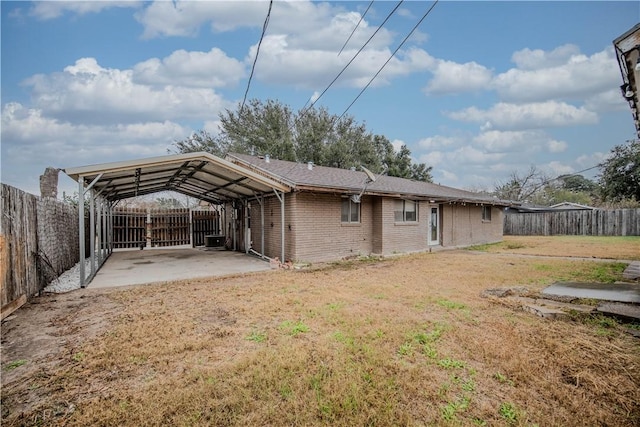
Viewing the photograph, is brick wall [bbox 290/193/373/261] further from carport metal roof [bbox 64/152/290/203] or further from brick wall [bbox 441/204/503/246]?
brick wall [bbox 441/204/503/246]

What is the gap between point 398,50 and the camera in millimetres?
7367

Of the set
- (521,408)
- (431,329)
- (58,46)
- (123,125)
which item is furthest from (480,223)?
(123,125)

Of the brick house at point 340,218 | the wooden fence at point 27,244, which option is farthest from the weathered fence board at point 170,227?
the wooden fence at point 27,244

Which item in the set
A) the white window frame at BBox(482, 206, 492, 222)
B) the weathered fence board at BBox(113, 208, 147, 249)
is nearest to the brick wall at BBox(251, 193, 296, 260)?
the weathered fence board at BBox(113, 208, 147, 249)

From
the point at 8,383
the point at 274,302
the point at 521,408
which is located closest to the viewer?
the point at 521,408

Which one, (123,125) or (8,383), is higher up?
(123,125)

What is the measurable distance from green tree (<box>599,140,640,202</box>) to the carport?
2984cm

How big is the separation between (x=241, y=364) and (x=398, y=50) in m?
7.39

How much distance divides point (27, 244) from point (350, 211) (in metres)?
9.17

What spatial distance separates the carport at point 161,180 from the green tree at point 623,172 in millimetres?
29838

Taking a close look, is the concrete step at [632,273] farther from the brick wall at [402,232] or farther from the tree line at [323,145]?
the tree line at [323,145]

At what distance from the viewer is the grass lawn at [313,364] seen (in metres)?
2.50

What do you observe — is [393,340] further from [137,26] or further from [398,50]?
[137,26]

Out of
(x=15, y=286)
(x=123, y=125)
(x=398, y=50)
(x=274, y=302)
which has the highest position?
(x=123, y=125)
